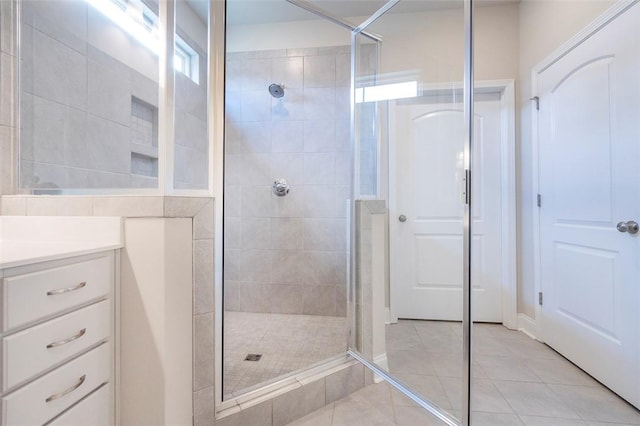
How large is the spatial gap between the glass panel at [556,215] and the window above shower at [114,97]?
5.39 ft

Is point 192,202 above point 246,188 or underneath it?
underneath

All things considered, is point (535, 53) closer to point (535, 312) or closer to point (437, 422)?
point (535, 312)

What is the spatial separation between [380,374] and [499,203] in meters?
1.65

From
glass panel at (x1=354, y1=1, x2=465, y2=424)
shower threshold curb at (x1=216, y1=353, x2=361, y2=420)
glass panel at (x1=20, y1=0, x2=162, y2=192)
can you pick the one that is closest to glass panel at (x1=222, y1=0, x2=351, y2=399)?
glass panel at (x1=354, y1=1, x2=465, y2=424)

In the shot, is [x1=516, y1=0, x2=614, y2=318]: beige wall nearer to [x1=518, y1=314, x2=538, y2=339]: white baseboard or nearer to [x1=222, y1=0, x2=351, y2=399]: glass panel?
[x1=518, y1=314, x2=538, y2=339]: white baseboard

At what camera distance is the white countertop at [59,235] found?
0.85m

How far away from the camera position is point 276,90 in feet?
7.31

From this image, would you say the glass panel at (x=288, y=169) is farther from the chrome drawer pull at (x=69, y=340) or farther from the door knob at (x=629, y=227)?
the door knob at (x=629, y=227)

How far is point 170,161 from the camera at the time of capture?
101 cm

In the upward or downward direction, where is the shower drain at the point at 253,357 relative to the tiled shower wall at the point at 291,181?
downward

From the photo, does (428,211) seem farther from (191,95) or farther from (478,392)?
(191,95)

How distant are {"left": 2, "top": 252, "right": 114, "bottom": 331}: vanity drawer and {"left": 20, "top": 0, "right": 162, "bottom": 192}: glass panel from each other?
1.31 feet

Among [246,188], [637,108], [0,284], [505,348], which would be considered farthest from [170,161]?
[505,348]

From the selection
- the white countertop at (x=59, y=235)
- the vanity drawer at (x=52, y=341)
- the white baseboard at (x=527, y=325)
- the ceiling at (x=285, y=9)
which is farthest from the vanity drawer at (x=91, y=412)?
the white baseboard at (x=527, y=325)
